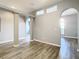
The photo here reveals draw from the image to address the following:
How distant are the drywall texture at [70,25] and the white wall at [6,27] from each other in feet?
21.7

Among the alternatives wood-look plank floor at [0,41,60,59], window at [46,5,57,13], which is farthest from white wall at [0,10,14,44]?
window at [46,5,57,13]

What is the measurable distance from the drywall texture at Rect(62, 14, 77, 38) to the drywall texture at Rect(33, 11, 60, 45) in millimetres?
4157

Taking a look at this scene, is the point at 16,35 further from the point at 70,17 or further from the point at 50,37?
the point at 70,17

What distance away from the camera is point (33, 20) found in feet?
21.8

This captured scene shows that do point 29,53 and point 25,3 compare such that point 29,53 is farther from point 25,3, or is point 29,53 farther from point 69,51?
point 25,3

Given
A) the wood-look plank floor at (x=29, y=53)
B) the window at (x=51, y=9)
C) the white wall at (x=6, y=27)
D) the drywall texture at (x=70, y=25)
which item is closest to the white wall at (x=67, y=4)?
the window at (x=51, y=9)

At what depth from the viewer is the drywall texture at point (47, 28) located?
4578 millimetres

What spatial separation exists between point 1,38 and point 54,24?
4.30 metres

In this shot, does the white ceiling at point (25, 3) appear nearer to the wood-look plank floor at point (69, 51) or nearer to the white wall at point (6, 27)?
the white wall at point (6, 27)

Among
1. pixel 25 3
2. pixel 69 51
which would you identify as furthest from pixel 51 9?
pixel 69 51

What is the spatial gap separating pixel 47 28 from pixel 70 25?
165 inches

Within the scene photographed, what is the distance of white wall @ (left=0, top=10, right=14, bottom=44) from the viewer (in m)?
5.22

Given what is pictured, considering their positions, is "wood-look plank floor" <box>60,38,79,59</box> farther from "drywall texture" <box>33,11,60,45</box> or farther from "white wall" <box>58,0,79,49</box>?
"white wall" <box>58,0,79,49</box>

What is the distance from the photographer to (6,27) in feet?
18.2
